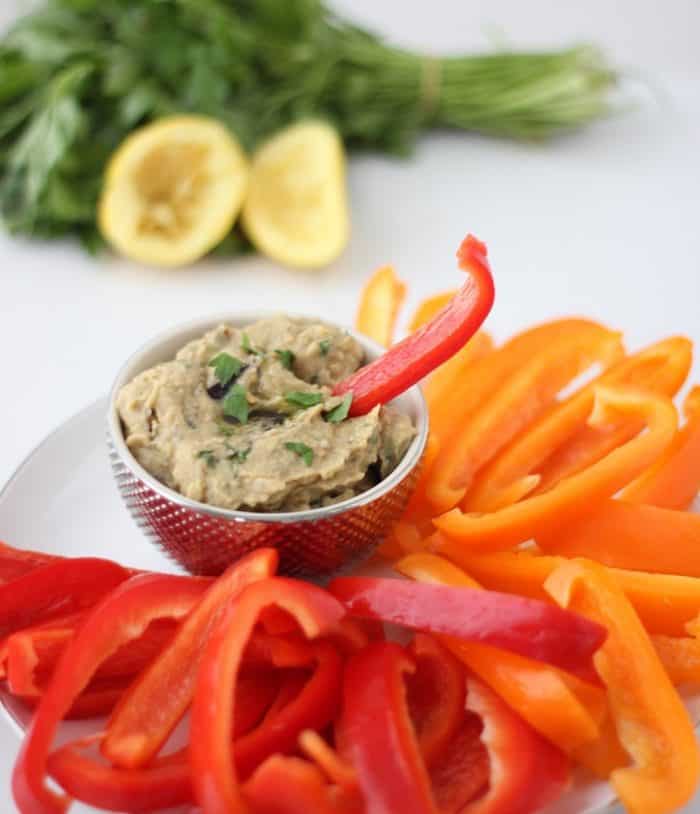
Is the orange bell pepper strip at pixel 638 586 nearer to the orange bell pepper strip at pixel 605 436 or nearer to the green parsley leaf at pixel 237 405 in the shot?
the orange bell pepper strip at pixel 605 436

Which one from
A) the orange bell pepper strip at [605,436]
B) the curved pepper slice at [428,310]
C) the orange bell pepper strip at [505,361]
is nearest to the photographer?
the orange bell pepper strip at [605,436]

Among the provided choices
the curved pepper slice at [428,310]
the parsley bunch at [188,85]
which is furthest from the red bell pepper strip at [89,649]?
the parsley bunch at [188,85]

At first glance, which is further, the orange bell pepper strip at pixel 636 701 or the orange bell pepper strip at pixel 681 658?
the orange bell pepper strip at pixel 681 658

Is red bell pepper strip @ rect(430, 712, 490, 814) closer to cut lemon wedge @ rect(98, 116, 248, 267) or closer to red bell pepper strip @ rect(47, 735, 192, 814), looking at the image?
red bell pepper strip @ rect(47, 735, 192, 814)

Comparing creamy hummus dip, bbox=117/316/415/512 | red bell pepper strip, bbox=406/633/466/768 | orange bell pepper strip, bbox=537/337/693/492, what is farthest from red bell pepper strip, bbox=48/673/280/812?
orange bell pepper strip, bbox=537/337/693/492

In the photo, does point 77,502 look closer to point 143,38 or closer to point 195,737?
point 195,737

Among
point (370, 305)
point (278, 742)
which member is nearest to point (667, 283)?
point (370, 305)

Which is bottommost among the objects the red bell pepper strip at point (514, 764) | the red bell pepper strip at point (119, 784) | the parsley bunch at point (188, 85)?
the red bell pepper strip at point (119, 784)

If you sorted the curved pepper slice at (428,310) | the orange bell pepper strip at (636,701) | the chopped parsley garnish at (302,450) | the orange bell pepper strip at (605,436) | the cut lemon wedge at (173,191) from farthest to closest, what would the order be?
the cut lemon wedge at (173,191)
the curved pepper slice at (428,310)
the orange bell pepper strip at (605,436)
the chopped parsley garnish at (302,450)
the orange bell pepper strip at (636,701)
